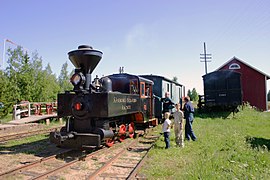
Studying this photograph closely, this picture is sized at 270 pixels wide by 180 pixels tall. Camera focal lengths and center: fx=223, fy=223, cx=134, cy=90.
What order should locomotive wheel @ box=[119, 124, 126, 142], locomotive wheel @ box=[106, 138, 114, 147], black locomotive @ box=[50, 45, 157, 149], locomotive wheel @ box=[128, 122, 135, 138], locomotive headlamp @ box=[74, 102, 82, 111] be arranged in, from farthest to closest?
locomotive wheel @ box=[128, 122, 135, 138], locomotive wheel @ box=[119, 124, 126, 142], locomotive wheel @ box=[106, 138, 114, 147], locomotive headlamp @ box=[74, 102, 82, 111], black locomotive @ box=[50, 45, 157, 149]

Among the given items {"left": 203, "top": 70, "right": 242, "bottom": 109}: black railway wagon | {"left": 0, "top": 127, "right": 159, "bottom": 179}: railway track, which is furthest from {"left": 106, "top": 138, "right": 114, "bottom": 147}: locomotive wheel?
{"left": 203, "top": 70, "right": 242, "bottom": 109}: black railway wagon

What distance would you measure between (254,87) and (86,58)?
73.7ft

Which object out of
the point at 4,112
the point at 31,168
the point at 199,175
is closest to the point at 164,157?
the point at 199,175

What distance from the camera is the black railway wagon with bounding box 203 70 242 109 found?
17.4 m

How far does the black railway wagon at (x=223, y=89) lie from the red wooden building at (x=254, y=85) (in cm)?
787

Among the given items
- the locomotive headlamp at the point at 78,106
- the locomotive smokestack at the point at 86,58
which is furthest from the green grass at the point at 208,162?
the locomotive smokestack at the point at 86,58

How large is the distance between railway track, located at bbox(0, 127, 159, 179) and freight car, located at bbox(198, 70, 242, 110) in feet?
39.5

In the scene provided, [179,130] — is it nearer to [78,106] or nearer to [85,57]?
[78,106]

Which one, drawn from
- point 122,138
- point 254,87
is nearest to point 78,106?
point 122,138

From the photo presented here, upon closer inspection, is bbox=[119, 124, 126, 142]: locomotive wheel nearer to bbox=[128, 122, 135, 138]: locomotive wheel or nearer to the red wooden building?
bbox=[128, 122, 135, 138]: locomotive wheel

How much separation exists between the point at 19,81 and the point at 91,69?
1937 cm

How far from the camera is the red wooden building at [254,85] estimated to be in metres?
23.6

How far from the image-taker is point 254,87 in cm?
2431

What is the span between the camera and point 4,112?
48.7 ft
